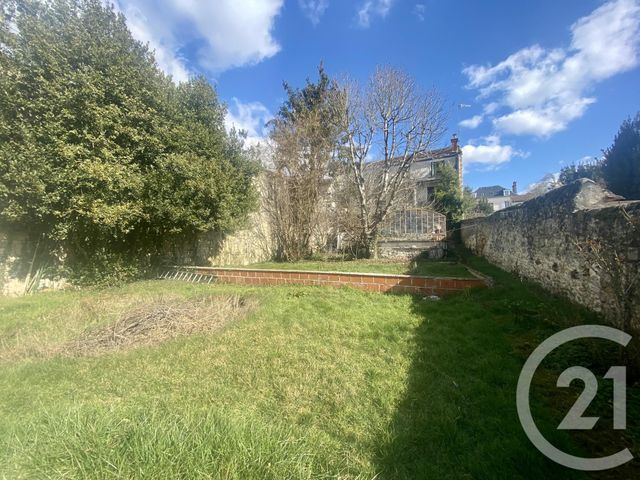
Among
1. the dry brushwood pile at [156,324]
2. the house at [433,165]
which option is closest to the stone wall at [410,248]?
the house at [433,165]

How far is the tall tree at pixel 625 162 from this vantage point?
930 centimetres

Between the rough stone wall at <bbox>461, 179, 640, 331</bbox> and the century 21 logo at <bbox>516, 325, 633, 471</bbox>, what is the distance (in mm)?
535

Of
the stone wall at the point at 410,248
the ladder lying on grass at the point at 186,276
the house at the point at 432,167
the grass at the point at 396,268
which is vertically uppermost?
the house at the point at 432,167

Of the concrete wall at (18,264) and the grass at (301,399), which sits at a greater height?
the concrete wall at (18,264)

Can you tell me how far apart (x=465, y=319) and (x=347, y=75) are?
34.3 feet

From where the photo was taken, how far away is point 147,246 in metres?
8.89

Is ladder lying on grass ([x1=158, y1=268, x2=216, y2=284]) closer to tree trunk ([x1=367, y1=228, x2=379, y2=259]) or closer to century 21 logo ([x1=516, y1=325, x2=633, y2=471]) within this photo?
tree trunk ([x1=367, y1=228, x2=379, y2=259])

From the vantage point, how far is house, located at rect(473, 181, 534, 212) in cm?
3470

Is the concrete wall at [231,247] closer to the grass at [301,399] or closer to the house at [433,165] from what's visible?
the grass at [301,399]

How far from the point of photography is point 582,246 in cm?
384

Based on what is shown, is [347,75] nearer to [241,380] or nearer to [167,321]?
[167,321]

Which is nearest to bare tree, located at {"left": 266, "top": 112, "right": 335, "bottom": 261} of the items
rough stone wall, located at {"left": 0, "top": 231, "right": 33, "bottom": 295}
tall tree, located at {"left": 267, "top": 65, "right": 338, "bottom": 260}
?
tall tree, located at {"left": 267, "top": 65, "right": 338, "bottom": 260}

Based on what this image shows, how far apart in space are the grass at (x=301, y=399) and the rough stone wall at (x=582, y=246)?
17.8 inches

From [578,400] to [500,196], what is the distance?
42.6 meters
